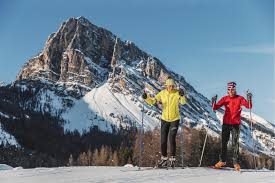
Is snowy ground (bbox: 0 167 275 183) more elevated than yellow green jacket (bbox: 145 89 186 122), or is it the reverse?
yellow green jacket (bbox: 145 89 186 122)

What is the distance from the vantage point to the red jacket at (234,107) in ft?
45.7

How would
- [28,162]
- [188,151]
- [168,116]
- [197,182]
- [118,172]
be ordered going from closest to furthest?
[197,182] → [118,172] → [168,116] → [188,151] → [28,162]

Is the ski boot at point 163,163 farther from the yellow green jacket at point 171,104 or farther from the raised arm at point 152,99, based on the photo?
the raised arm at point 152,99

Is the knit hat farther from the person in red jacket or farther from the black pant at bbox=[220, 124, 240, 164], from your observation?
the black pant at bbox=[220, 124, 240, 164]

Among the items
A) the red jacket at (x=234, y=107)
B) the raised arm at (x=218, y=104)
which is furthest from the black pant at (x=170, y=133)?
the red jacket at (x=234, y=107)

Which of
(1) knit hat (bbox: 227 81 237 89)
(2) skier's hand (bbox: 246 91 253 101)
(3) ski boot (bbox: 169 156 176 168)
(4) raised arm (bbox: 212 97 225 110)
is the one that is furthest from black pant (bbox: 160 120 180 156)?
(2) skier's hand (bbox: 246 91 253 101)

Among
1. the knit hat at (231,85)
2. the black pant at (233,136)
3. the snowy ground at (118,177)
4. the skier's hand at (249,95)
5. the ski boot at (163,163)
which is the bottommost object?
the snowy ground at (118,177)

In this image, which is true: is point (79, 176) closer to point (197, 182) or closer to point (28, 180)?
point (28, 180)

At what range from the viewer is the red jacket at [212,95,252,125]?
13938mm

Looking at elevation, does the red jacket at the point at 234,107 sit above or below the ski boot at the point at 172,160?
above

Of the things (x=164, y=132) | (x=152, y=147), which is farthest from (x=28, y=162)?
(x=164, y=132)

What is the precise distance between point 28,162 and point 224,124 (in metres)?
188

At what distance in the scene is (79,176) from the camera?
1134cm

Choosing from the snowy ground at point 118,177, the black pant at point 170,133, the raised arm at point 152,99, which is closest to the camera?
the snowy ground at point 118,177
